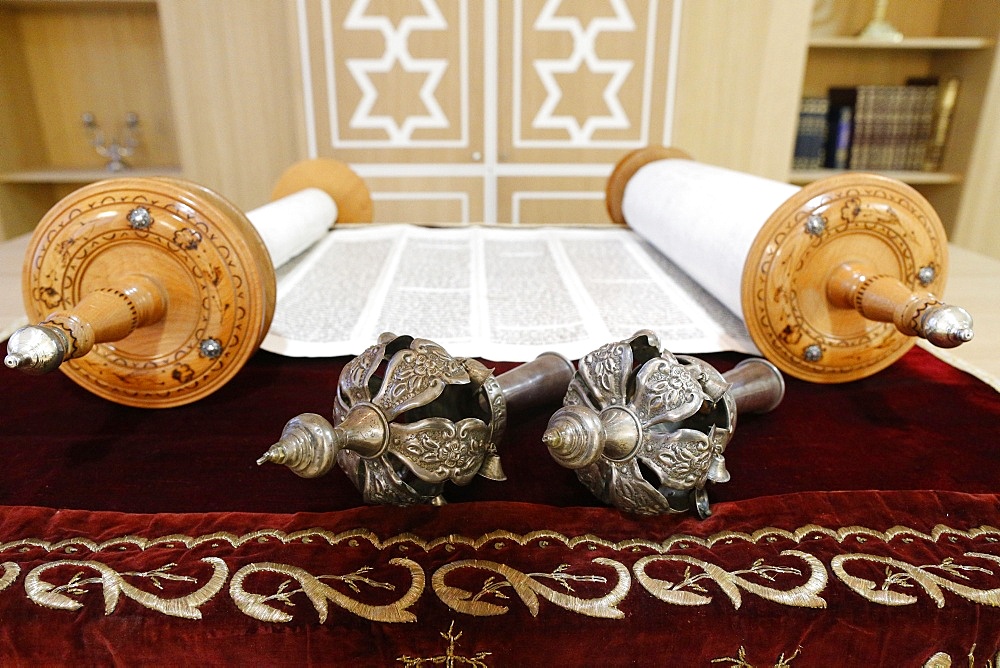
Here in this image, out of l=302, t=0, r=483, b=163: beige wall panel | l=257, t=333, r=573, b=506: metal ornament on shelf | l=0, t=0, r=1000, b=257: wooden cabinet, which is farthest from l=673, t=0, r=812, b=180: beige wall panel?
l=257, t=333, r=573, b=506: metal ornament on shelf

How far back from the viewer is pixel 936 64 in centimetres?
285

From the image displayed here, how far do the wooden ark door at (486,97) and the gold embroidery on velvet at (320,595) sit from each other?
91.2 inches

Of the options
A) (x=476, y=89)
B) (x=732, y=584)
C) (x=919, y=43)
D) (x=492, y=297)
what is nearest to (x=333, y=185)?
(x=492, y=297)

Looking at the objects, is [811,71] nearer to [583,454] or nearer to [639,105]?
[639,105]

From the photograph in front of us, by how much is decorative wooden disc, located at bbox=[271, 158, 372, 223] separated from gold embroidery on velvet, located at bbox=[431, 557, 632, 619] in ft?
4.87

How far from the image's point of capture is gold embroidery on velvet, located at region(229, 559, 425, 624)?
45 cm

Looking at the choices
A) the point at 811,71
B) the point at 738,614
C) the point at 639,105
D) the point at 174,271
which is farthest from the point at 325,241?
the point at 811,71

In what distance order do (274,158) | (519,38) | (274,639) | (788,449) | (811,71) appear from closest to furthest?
(274,639), (788,449), (519,38), (274,158), (811,71)

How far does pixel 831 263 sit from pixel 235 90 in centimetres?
249

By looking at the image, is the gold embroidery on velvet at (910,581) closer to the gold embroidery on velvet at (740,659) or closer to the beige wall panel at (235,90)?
the gold embroidery on velvet at (740,659)

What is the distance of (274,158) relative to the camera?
107 inches

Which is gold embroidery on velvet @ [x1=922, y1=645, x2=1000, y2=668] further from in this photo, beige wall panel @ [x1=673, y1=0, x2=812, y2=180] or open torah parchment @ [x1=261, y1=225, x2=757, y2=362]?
beige wall panel @ [x1=673, y1=0, x2=812, y2=180]

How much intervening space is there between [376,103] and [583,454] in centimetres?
238

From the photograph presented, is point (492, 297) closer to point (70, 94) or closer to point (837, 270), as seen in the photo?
point (837, 270)
